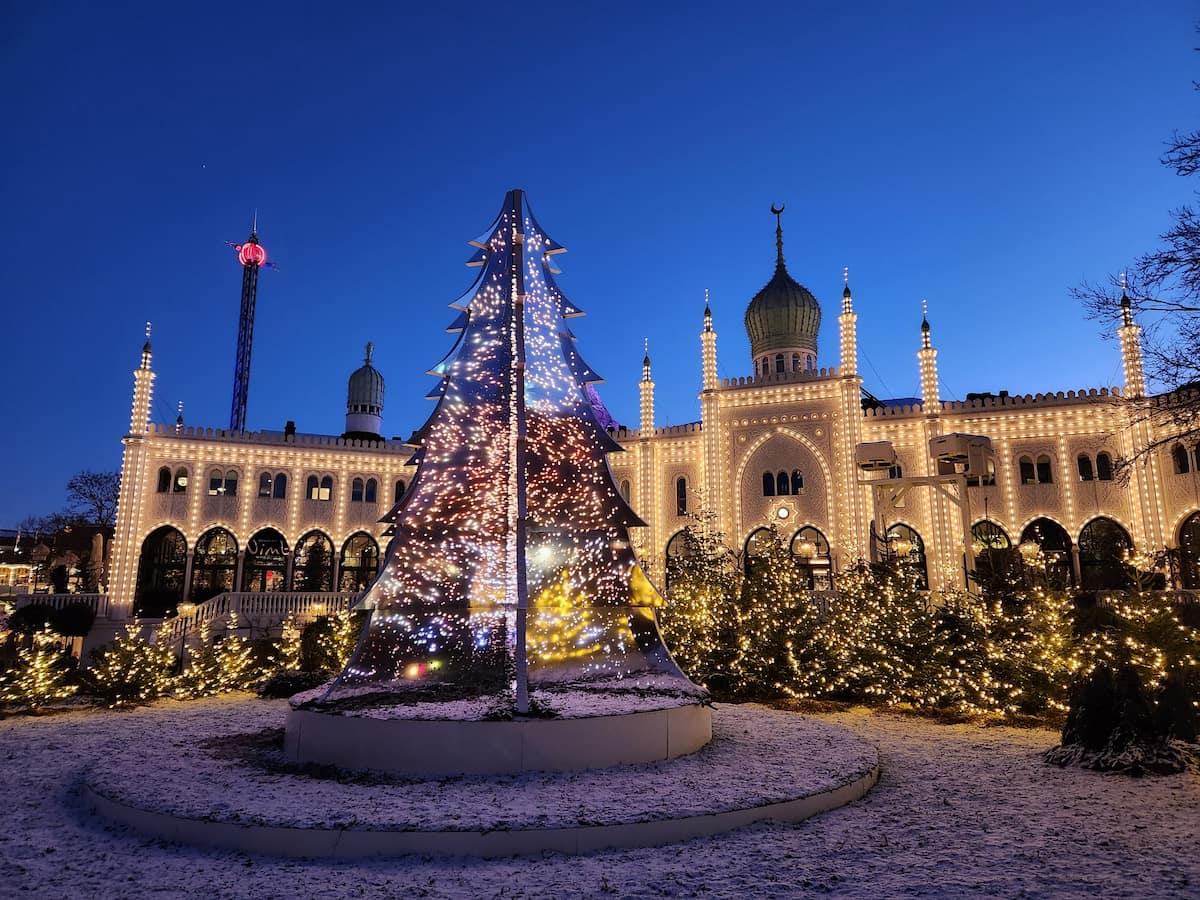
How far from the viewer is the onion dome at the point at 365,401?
165ft

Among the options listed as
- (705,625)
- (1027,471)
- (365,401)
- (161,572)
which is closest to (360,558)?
(161,572)

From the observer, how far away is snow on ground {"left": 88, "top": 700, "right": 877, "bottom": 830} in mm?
6316

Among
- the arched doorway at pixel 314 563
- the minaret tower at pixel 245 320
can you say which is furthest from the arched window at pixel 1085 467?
the minaret tower at pixel 245 320

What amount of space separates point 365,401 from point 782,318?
29282 millimetres

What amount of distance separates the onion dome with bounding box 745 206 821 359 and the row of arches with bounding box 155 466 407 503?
19758mm

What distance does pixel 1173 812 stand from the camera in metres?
7.19

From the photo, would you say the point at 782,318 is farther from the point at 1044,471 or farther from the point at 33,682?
the point at 33,682

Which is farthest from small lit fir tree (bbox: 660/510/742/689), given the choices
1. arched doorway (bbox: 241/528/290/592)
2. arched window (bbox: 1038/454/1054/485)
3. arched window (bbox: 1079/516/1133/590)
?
arched doorway (bbox: 241/528/290/592)

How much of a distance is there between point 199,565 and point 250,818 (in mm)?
31554

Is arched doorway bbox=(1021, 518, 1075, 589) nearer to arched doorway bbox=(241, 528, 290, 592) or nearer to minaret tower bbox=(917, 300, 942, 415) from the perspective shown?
minaret tower bbox=(917, 300, 942, 415)

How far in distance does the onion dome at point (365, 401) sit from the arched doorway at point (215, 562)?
16.8 metres

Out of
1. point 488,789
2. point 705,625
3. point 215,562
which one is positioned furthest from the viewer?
point 215,562

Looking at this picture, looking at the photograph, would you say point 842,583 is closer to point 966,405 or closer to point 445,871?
point 445,871

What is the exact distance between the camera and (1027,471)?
29828mm
